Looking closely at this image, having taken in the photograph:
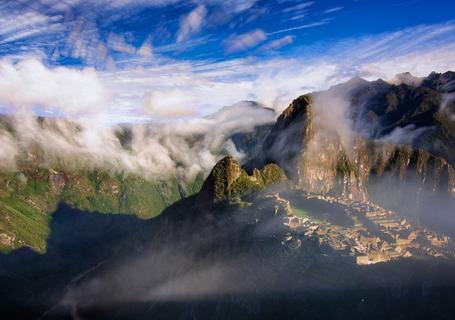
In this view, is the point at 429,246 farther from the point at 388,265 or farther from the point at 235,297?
the point at 235,297

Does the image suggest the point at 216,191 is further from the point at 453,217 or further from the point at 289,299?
the point at 453,217

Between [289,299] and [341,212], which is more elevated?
[341,212]

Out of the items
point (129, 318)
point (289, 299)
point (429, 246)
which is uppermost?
point (429, 246)

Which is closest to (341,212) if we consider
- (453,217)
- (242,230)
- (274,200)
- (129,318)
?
(274,200)

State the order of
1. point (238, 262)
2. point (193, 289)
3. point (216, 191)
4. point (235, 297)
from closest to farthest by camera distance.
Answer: point (235, 297), point (238, 262), point (193, 289), point (216, 191)

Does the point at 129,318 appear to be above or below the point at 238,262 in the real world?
below

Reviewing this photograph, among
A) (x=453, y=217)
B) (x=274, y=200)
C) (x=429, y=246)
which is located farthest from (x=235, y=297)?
(x=453, y=217)

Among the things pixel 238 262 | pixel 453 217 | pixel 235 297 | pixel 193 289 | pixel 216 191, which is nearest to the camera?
pixel 235 297

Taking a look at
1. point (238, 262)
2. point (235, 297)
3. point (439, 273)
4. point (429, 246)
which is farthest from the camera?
point (238, 262)

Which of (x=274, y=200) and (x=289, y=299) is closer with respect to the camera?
(x=289, y=299)
